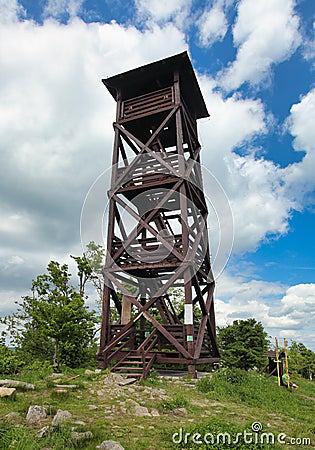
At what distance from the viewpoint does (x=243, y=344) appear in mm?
14797

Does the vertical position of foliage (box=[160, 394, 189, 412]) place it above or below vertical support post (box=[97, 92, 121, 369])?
below

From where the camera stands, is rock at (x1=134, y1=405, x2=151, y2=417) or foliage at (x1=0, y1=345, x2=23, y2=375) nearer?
rock at (x1=134, y1=405, x2=151, y2=417)

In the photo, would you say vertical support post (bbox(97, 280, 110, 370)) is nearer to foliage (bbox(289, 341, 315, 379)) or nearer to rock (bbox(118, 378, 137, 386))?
rock (bbox(118, 378, 137, 386))

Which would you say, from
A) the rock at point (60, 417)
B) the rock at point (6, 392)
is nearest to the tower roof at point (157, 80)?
the rock at point (6, 392)

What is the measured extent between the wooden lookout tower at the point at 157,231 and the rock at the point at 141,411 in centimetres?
330

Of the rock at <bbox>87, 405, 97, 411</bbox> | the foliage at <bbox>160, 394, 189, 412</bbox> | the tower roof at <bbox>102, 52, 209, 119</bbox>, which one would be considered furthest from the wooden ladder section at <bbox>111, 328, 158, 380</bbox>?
the tower roof at <bbox>102, 52, 209, 119</bbox>

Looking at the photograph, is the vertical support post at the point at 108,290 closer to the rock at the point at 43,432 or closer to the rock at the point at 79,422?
the rock at the point at 79,422

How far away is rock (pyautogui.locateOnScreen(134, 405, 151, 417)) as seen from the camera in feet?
17.4

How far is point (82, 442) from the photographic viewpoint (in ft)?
12.5

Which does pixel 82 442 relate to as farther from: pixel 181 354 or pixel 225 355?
pixel 225 355

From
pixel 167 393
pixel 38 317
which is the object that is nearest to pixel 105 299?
pixel 38 317

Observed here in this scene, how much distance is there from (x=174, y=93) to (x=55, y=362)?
11103 millimetres

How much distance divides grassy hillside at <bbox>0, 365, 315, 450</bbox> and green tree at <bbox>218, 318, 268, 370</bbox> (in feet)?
18.0

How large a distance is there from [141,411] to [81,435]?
5.68 ft
